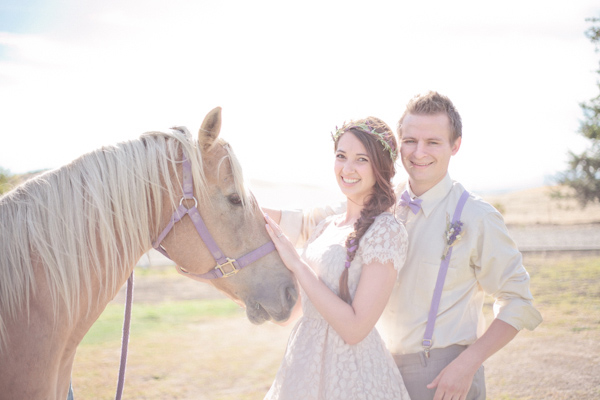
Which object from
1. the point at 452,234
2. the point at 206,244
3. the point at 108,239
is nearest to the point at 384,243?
the point at 452,234

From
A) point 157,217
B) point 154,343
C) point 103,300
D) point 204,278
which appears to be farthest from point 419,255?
point 154,343

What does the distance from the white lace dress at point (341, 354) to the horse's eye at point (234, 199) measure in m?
0.55

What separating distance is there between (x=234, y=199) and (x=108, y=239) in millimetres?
613

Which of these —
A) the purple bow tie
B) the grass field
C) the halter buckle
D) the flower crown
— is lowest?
the grass field

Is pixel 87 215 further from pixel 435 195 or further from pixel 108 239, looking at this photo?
pixel 435 195

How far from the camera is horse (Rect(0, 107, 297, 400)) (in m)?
1.75

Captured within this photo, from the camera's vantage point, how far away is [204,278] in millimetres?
2227

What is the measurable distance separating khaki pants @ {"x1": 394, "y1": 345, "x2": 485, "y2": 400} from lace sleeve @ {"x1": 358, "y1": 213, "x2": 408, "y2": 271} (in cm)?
56

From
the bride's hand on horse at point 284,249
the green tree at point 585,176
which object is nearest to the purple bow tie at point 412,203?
the bride's hand on horse at point 284,249

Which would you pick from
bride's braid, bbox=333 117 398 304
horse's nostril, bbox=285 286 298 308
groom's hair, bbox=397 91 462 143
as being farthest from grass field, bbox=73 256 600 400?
groom's hair, bbox=397 91 462 143

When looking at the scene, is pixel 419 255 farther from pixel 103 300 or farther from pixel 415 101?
pixel 103 300

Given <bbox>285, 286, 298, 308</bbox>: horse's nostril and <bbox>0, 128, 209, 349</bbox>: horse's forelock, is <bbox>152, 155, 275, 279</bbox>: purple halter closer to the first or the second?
<bbox>0, 128, 209, 349</bbox>: horse's forelock

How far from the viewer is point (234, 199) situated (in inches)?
83.4

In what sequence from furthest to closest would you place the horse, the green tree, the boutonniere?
the green tree → the boutonniere → the horse
